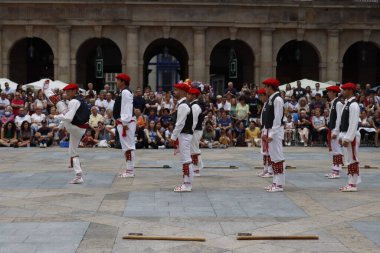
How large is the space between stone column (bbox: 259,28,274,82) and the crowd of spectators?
11070 mm

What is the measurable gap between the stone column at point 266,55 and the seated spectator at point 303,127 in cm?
1301

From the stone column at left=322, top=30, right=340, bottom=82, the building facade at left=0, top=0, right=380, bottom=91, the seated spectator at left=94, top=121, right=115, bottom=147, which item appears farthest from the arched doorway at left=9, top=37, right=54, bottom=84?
the stone column at left=322, top=30, right=340, bottom=82

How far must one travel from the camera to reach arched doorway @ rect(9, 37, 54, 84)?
139 feet

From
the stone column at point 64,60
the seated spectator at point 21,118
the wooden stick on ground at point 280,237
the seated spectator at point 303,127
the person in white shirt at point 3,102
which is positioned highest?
the stone column at point 64,60

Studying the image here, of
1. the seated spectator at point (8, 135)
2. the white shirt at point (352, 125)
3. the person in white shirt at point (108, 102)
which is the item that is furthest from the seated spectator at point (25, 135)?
the white shirt at point (352, 125)

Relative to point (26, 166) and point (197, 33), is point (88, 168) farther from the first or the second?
point (197, 33)

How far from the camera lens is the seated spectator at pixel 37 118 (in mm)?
25208

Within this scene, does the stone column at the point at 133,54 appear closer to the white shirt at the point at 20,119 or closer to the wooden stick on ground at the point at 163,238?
the white shirt at the point at 20,119

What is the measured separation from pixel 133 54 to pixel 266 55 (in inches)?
310

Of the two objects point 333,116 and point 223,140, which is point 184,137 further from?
point 223,140

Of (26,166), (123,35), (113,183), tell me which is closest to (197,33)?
(123,35)

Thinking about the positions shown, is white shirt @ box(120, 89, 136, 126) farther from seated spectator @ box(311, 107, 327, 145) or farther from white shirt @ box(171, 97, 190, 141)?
seated spectator @ box(311, 107, 327, 145)

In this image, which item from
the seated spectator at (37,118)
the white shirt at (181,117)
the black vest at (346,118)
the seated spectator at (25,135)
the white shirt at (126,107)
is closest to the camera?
the white shirt at (181,117)

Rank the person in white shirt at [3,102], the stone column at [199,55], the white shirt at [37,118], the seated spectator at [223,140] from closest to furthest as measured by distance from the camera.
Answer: the seated spectator at [223,140] → the white shirt at [37,118] → the person in white shirt at [3,102] → the stone column at [199,55]
